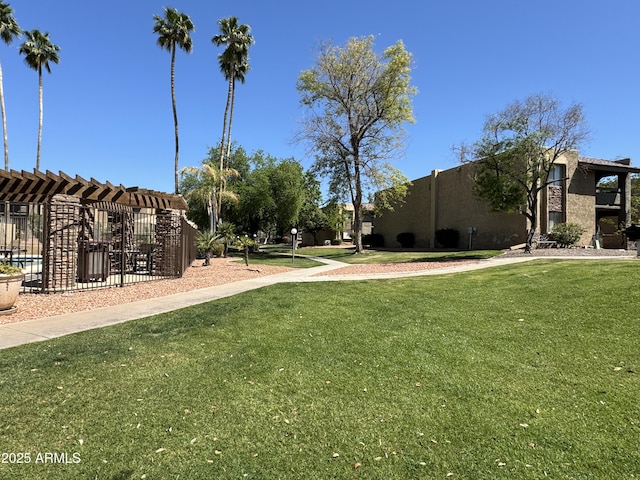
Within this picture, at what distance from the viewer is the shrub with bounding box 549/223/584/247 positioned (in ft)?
78.0

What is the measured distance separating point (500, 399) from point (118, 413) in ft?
12.1

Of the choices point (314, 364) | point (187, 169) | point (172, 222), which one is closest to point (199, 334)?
point (314, 364)

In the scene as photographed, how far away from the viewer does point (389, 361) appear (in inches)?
191

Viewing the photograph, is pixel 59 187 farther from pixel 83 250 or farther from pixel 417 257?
pixel 417 257

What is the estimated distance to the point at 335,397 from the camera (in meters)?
3.89

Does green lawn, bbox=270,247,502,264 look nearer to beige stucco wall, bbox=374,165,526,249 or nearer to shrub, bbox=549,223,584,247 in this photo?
beige stucco wall, bbox=374,165,526,249

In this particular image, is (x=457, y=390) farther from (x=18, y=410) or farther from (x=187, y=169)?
(x=187, y=169)

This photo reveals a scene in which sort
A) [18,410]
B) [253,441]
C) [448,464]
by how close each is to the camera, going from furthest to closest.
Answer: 1. [18,410]
2. [253,441]
3. [448,464]

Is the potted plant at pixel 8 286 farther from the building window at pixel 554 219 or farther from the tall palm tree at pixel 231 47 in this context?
the building window at pixel 554 219

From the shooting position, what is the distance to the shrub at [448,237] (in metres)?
31.6

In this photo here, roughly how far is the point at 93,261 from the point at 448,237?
26965mm

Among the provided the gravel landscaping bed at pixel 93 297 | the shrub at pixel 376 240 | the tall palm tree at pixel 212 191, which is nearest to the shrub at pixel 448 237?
the shrub at pixel 376 240

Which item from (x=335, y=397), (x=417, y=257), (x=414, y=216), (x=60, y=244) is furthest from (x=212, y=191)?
(x=335, y=397)

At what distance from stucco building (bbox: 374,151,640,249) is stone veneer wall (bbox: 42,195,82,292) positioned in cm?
2232
